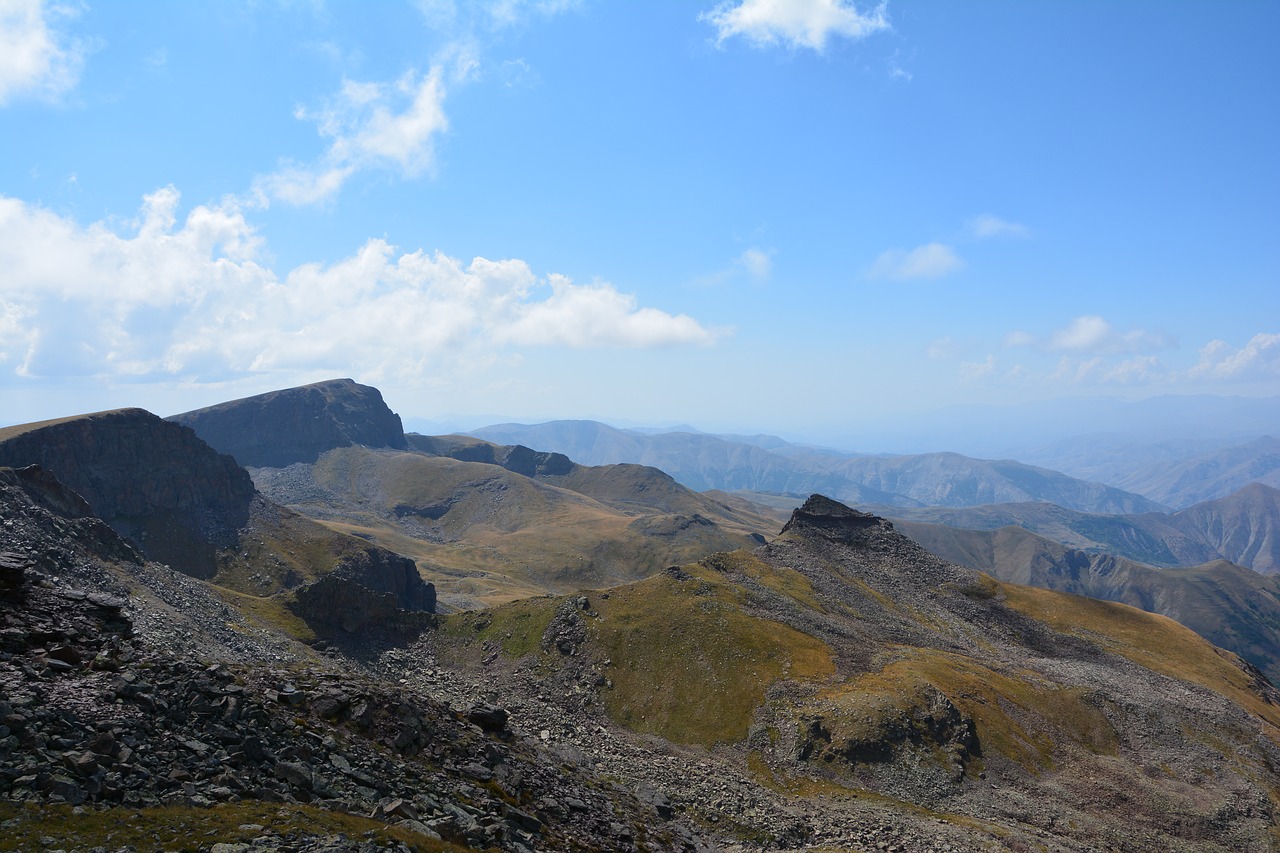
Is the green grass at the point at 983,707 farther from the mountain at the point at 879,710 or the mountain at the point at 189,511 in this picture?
the mountain at the point at 189,511

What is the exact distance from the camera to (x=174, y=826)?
85.1 feet

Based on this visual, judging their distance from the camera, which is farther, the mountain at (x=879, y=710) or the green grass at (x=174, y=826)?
the mountain at (x=879, y=710)

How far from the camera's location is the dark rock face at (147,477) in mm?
144625

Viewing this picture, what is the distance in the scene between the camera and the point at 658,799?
182ft

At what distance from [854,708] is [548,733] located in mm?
30758

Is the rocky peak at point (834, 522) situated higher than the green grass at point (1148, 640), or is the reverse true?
the rocky peak at point (834, 522)

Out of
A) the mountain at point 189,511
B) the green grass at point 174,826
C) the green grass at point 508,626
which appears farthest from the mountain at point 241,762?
the mountain at point 189,511

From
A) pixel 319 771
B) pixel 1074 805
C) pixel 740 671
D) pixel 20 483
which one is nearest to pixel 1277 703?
pixel 1074 805

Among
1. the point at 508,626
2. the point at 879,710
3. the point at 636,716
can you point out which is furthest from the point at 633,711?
the point at 879,710

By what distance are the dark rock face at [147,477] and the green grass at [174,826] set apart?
447ft

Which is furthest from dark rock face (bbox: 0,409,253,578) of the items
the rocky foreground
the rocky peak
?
the rocky peak

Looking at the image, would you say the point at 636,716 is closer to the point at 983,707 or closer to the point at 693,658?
the point at 693,658

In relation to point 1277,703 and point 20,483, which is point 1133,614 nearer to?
point 1277,703

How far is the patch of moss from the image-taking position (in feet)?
247
